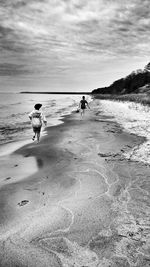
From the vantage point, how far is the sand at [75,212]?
3.23m

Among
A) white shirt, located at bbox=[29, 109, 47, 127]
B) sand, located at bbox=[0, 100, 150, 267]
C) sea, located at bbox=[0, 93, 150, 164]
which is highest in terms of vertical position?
white shirt, located at bbox=[29, 109, 47, 127]

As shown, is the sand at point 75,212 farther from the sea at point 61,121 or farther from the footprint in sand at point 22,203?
the sea at point 61,121

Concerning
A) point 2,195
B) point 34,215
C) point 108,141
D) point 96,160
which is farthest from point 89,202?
point 108,141

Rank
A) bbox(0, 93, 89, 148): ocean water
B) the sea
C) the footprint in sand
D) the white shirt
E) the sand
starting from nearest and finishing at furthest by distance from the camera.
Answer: the sand, the footprint in sand, the sea, the white shirt, bbox(0, 93, 89, 148): ocean water

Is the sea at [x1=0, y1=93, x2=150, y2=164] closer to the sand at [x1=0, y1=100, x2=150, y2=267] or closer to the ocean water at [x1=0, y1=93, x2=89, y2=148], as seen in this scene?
the ocean water at [x1=0, y1=93, x2=89, y2=148]

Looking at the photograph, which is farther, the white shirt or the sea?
the white shirt

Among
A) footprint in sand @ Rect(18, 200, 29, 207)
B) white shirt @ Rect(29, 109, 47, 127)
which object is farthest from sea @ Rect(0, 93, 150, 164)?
footprint in sand @ Rect(18, 200, 29, 207)

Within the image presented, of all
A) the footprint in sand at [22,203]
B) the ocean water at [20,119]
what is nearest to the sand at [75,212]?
the footprint in sand at [22,203]

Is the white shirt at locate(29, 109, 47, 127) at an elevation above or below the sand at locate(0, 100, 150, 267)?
above

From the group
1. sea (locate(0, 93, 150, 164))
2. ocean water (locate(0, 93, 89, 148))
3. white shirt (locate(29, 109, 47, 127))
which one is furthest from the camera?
ocean water (locate(0, 93, 89, 148))

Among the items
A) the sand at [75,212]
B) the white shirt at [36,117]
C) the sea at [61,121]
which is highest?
the white shirt at [36,117]

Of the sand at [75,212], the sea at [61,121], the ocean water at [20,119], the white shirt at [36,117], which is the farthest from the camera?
the ocean water at [20,119]

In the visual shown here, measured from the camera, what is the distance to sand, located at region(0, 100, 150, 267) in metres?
3.23

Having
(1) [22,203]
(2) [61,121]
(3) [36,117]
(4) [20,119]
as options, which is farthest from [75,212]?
(4) [20,119]
